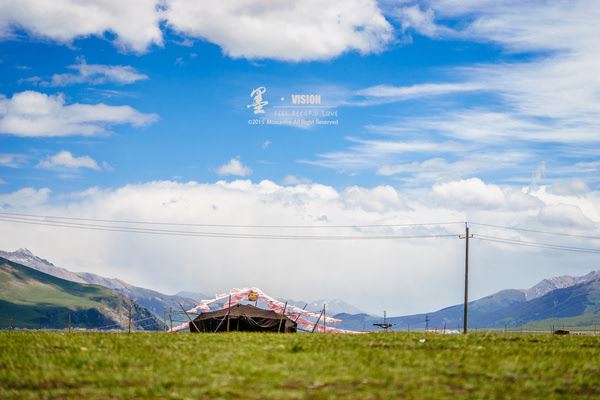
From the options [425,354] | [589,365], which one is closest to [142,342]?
[425,354]

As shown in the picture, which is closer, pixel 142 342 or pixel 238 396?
pixel 238 396

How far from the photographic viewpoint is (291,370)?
21906mm

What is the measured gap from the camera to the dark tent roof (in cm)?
9531

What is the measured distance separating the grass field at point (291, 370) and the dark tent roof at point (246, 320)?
66.1m

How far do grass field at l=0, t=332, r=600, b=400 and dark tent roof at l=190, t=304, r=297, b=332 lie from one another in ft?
217

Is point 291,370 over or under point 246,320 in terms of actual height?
over

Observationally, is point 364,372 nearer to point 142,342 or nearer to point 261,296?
point 142,342

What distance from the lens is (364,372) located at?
21562mm

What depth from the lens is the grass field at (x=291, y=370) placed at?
19.1 meters

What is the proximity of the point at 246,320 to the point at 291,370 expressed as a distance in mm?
75173

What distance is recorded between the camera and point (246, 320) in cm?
9588

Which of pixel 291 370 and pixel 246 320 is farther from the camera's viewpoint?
pixel 246 320

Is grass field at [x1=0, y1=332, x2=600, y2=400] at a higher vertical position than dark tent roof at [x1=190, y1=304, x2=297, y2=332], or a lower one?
higher

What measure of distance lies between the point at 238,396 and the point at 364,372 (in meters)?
4.81
